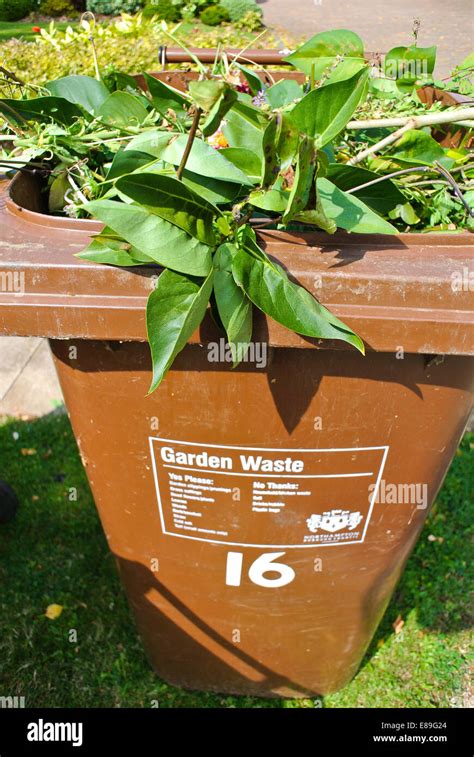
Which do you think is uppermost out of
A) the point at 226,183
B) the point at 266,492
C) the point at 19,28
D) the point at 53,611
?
the point at 226,183

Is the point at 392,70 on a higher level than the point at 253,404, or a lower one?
higher

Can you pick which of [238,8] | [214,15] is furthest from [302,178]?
[238,8]

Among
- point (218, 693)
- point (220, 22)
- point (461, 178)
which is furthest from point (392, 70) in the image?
point (220, 22)

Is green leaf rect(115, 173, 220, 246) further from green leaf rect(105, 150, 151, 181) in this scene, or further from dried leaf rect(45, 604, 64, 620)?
dried leaf rect(45, 604, 64, 620)

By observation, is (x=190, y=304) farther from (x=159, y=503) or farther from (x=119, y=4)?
A: (x=119, y=4)

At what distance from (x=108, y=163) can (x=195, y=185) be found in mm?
383

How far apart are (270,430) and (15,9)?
51.2ft

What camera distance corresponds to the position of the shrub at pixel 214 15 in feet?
40.2

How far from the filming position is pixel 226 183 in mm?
1278

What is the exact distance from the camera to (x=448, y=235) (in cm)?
138

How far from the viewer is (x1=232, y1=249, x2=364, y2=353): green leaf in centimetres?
123

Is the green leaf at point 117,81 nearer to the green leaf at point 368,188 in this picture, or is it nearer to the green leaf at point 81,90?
the green leaf at point 81,90

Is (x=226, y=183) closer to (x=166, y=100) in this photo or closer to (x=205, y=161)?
(x=205, y=161)

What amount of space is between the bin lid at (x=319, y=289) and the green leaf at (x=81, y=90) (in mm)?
495
